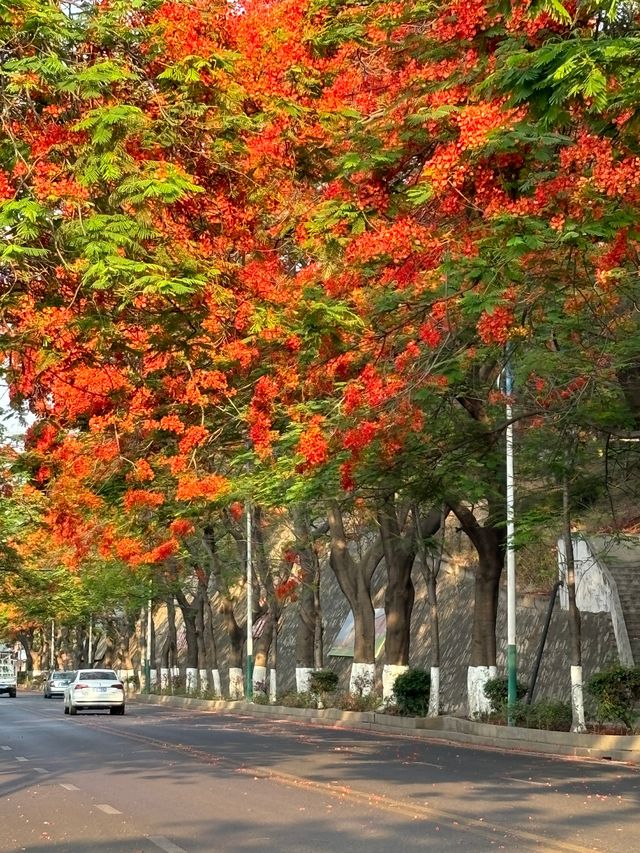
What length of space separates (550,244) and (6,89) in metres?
5.65

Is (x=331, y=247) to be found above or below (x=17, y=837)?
above

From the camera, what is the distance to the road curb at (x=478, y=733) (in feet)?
73.0

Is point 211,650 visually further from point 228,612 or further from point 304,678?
point 304,678

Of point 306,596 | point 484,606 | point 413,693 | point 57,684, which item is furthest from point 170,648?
point 484,606

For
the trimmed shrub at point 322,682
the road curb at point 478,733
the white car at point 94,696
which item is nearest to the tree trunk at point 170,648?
the white car at point 94,696

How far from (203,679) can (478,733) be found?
98.8 feet

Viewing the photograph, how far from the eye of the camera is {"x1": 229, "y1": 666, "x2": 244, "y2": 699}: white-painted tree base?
163ft

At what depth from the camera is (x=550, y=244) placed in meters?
14.2

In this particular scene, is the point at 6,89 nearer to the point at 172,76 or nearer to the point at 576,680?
the point at 172,76

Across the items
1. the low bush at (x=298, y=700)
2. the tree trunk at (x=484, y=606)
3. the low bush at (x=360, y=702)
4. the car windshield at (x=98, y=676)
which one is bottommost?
the low bush at (x=298, y=700)

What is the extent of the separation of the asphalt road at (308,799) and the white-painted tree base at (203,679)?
95.9 feet

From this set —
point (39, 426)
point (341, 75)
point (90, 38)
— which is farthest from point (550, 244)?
point (39, 426)

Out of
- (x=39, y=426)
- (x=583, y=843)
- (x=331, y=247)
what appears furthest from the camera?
(x=39, y=426)

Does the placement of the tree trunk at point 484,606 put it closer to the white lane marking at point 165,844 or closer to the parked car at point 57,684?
the white lane marking at point 165,844
